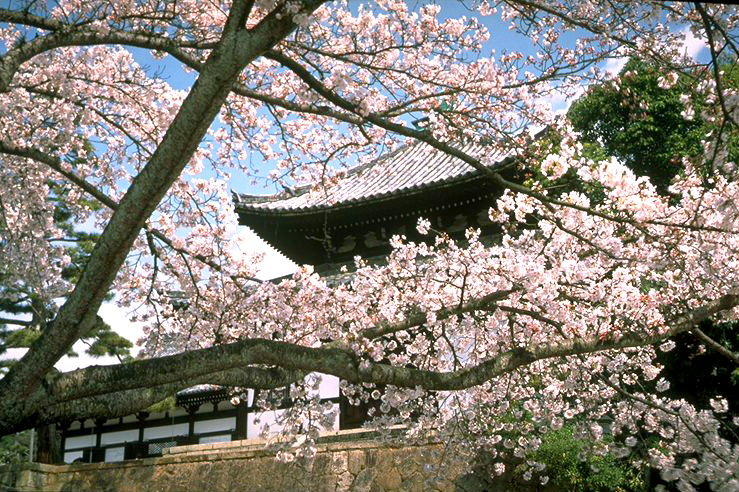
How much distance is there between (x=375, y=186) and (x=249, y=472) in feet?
18.7

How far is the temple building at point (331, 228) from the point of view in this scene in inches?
433

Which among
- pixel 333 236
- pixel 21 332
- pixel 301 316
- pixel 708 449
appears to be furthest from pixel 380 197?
pixel 21 332

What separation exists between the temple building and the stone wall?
0.88m

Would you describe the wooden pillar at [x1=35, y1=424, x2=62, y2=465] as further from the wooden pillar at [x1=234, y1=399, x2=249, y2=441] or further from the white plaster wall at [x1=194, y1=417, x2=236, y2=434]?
A: the wooden pillar at [x1=234, y1=399, x2=249, y2=441]

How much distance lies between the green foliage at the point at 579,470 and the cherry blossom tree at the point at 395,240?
1.69ft

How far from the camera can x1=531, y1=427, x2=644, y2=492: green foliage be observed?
7977 millimetres

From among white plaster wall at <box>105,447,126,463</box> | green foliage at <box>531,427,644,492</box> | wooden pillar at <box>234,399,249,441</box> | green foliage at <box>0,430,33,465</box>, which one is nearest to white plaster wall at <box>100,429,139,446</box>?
white plaster wall at <box>105,447,126,463</box>

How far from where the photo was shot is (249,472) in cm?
1020

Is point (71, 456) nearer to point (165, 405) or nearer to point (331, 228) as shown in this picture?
point (165, 405)

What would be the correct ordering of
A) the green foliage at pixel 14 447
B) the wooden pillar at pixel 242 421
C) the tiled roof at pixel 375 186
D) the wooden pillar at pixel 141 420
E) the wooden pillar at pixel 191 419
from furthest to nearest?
the green foliage at pixel 14 447 → the wooden pillar at pixel 141 420 → the wooden pillar at pixel 191 419 → the wooden pillar at pixel 242 421 → the tiled roof at pixel 375 186

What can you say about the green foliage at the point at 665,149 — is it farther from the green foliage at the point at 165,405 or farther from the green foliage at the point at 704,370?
the green foliage at the point at 165,405

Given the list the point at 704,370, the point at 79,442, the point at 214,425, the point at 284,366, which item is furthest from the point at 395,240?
the point at 79,442

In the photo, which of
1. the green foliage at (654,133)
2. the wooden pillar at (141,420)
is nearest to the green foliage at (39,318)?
the wooden pillar at (141,420)

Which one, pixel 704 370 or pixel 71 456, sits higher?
pixel 704 370
